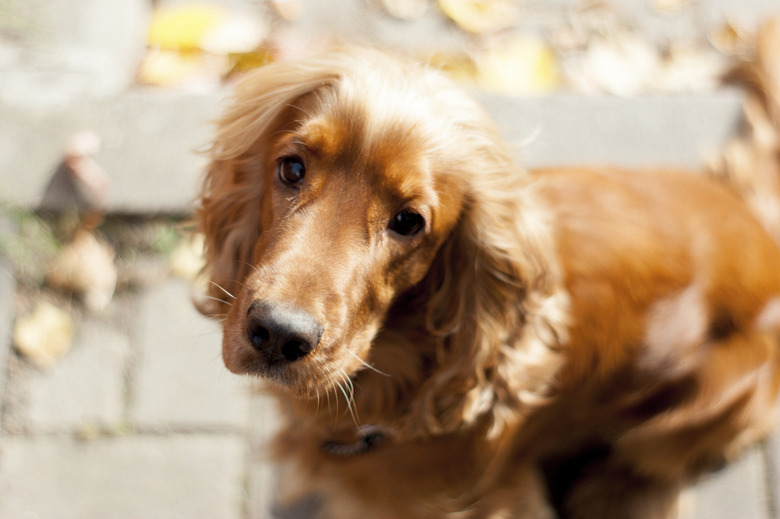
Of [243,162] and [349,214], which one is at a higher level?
[349,214]

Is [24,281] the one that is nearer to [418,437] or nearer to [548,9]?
[418,437]

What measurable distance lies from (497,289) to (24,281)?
7.10 feet

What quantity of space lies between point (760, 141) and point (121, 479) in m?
2.95

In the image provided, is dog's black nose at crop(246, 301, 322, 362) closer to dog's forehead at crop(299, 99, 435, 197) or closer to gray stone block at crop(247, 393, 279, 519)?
dog's forehead at crop(299, 99, 435, 197)

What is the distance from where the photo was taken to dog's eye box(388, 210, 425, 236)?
194 cm

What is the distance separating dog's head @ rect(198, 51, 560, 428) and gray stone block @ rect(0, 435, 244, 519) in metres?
1.03

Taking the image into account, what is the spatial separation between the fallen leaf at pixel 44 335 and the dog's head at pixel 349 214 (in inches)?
46.0

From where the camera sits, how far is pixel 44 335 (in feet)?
10.1

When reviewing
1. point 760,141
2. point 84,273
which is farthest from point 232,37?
point 760,141

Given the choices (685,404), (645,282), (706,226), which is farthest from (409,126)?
(685,404)

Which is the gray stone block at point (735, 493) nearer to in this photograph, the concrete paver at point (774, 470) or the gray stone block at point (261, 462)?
the concrete paver at point (774, 470)

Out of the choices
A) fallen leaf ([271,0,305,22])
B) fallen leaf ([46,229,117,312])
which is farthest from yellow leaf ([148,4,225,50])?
fallen leaf ([46,229,117,312])

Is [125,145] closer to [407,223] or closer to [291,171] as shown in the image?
[291,171]

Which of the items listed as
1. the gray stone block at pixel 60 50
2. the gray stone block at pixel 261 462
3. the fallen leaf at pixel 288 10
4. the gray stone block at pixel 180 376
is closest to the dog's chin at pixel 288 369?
the gray stone block at pixel 261 462
